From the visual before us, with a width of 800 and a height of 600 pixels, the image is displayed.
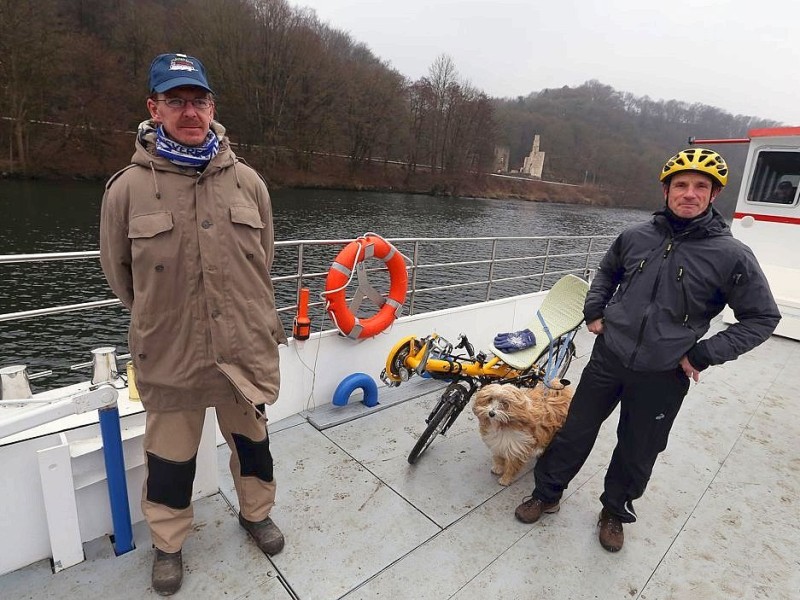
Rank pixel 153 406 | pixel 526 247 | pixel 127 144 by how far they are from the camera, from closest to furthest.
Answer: pixel 153 406, pixel 526 247, pixel 127 144

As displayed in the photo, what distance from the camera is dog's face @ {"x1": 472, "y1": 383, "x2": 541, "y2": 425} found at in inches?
76.5

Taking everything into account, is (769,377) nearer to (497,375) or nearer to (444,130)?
(497,375)

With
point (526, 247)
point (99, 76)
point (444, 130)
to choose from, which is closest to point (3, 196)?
point (99, 76)

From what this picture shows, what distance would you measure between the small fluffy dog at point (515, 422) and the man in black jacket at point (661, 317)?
163 mm

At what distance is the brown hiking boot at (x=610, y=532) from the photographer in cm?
176

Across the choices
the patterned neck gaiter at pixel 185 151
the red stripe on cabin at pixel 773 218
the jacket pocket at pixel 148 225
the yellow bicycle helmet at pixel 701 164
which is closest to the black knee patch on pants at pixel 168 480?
the jacket pocket at pixel 148 225

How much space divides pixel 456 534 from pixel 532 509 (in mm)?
344

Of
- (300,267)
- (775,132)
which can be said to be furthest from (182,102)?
(775,132)

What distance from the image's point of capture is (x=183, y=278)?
1315mm

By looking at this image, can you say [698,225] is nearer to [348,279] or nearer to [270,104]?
[348,279]

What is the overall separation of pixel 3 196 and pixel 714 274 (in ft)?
69.4

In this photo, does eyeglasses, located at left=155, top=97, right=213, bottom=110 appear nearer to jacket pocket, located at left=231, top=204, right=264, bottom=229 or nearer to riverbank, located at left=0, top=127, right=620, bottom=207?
jacket pocket, located at left=231, top=204, right=264, bottom=229

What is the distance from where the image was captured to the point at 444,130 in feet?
136

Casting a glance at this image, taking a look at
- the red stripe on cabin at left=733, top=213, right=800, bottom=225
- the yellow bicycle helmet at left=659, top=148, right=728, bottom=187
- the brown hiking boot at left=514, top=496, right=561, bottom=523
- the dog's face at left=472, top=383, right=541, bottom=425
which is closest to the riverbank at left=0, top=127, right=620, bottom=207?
the red stripe on cabin at left=733, top=213, right=800, bottom=225
